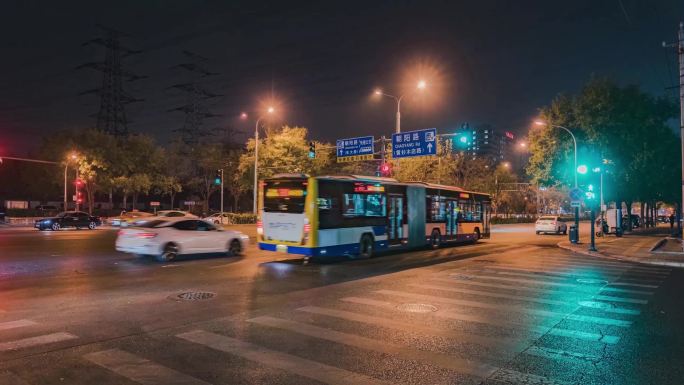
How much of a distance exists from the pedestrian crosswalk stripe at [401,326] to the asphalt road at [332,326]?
32 mm

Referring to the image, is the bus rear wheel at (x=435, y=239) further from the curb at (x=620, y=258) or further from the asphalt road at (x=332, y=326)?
the asphalt road at (x=332, y=326)

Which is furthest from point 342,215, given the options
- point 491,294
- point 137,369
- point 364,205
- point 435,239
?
point 137,369

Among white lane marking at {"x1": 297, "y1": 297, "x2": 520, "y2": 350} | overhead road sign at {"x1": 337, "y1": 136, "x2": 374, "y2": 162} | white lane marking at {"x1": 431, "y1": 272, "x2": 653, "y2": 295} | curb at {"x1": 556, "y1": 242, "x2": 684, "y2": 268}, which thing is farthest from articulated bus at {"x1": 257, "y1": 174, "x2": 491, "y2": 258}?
Answer: overhead road sign at {"x1": 337, "y1": 136, "x2": 374, "y2": 162}

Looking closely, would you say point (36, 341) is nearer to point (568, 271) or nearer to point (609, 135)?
point (568, 271)

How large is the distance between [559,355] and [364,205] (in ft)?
41.5

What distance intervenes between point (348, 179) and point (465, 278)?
247 inches

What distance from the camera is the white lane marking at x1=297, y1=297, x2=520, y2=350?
736 cm

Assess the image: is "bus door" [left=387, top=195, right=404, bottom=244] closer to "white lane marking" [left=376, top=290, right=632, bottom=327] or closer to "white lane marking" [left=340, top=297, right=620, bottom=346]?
"white lane marking" [left=376, top=290, right=632, bottom=327]

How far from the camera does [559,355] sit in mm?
6801

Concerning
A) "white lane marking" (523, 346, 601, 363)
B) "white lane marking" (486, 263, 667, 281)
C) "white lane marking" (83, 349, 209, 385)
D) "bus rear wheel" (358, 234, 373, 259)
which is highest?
"bus rear wheel" (358, 234, 373, 259)

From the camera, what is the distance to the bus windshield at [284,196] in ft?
56.0

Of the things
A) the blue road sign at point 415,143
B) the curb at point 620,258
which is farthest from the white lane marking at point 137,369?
the blue road sign at point 415,143

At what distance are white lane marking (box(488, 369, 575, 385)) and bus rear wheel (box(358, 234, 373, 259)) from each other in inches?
517

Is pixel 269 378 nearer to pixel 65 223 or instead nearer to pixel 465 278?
pixel 465 278
